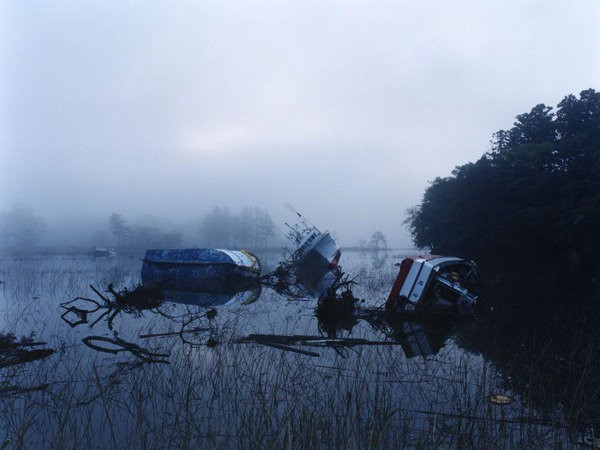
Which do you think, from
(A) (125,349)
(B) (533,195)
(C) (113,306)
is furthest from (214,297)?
(B) (533,195)

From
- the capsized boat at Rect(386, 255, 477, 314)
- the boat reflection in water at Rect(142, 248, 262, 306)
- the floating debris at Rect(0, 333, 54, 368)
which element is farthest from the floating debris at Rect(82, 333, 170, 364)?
the boat reflection in water at Rect(142, 248, 262, 306)

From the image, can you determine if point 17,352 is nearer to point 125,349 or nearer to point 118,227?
point 125,349

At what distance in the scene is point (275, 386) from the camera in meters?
6.16

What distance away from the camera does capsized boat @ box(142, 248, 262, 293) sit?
2444 cm

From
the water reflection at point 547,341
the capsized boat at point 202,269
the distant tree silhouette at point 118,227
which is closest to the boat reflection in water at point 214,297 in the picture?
the capsized boat at point 202,269

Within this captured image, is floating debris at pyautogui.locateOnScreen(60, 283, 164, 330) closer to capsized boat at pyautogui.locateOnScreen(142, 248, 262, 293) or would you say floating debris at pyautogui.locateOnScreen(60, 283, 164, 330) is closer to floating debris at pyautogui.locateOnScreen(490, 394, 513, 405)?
capsized boat at pyautogui.locateOnScreen(142, 248, 262, 293)

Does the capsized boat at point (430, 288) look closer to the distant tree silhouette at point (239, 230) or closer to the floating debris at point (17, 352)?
the floating debris at point (17, 352)

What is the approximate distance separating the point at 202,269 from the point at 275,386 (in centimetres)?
2010

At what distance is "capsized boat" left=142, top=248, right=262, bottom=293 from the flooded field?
A: 11.6 meters

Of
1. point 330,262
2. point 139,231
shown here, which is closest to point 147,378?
point 330,262

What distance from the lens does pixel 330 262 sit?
30750 mm

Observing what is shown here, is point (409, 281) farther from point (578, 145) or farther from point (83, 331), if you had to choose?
point (578, 145)

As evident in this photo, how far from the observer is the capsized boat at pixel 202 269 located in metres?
24.4

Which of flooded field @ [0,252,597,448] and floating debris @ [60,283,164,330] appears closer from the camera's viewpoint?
flooded field @ [0,252,597,448]
